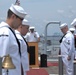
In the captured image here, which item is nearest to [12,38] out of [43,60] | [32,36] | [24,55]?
[24,55]

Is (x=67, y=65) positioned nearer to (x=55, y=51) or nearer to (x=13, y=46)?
(x=13, y=46)

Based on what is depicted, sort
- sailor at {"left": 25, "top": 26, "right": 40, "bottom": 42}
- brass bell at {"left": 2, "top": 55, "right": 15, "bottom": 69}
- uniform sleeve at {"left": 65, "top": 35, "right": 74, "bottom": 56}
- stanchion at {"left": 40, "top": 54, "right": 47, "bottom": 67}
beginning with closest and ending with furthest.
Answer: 1. brass bell at {"left": 2, "top": 55, "right": 15, "bottom": 69}
2. uniform sleeve at {"left": 65, "top": 35, "right": 74, "bottom": 56}
3. sailor at {"left": 25, "top": 26, "right": 40, "bottom": 42}
4. stanchion at {"left": 40, "top": 54, "right": 47, "bottom": 67}

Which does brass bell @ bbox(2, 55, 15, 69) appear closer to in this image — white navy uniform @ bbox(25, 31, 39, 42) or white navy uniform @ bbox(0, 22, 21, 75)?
white navy uniform @ bbox(0, 22, 21, 75)

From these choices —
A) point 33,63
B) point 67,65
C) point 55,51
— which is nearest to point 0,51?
point 67,65

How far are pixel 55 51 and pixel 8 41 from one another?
49.9 feet

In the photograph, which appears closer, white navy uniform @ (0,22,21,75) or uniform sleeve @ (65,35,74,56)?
white navy uniform @ (0,22,21,75)

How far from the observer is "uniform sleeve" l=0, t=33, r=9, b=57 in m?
4.52

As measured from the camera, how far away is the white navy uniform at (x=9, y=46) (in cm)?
455

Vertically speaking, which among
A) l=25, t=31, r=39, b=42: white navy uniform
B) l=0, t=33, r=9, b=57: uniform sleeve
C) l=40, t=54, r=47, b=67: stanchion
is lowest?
l=40, t=54, r=47, b=67: stanchion

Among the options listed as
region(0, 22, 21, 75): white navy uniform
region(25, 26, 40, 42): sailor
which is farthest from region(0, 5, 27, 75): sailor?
region(25, 26, 40, 42): sailor

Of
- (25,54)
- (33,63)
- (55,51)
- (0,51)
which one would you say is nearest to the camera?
(0,51)

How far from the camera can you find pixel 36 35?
16.3m

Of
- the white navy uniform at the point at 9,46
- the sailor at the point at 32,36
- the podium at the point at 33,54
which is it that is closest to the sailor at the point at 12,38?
the white navy uniform at the point at 9,46

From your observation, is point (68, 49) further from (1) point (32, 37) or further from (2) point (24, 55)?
(1) point (32, 37)
